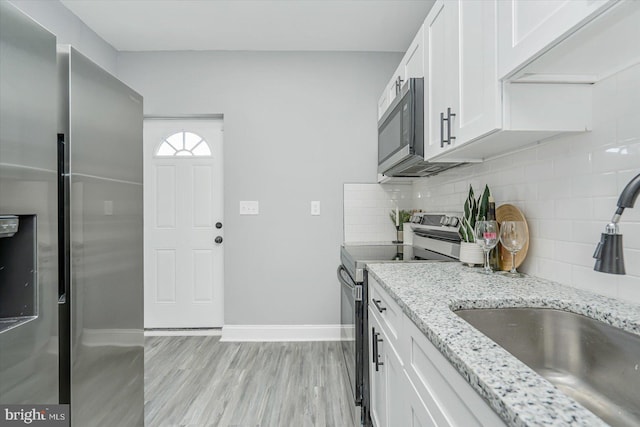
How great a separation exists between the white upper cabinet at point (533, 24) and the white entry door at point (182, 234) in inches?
100

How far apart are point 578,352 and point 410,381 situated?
470mm

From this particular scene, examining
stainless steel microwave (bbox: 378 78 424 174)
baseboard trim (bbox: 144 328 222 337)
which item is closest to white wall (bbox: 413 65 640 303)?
stainless steel microwave (bbox: 378 78 424 174)

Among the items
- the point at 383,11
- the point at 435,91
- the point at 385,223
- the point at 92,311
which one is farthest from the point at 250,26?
the point at 92,311

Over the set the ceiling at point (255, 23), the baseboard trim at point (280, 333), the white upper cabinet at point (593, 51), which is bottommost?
the baseboard trim at point (280, 333)

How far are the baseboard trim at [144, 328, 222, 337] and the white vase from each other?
2348mm

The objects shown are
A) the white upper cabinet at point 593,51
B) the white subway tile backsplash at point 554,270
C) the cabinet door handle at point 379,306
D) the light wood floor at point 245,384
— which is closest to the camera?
the white upper cabinet at point 593,51

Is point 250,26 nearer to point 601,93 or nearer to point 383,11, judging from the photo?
point 383,11

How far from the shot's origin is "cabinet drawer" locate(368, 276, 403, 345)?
1.07 meters

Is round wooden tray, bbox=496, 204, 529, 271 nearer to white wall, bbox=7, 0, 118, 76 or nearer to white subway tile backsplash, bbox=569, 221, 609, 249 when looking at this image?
white subway tile backsplash, bbox=569, 221, 609, 249

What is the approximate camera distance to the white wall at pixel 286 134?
2.85 metres

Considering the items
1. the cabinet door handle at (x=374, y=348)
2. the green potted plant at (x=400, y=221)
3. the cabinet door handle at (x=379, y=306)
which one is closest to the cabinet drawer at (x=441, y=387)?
the cabinet door handle at (x=379, y=306)

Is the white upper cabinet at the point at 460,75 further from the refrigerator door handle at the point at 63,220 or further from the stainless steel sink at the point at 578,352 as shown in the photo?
the refrigerator door handle at the point at 63,220

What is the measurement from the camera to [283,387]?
202 centimetres

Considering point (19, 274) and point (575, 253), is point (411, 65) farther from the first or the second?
point (19, 274)
